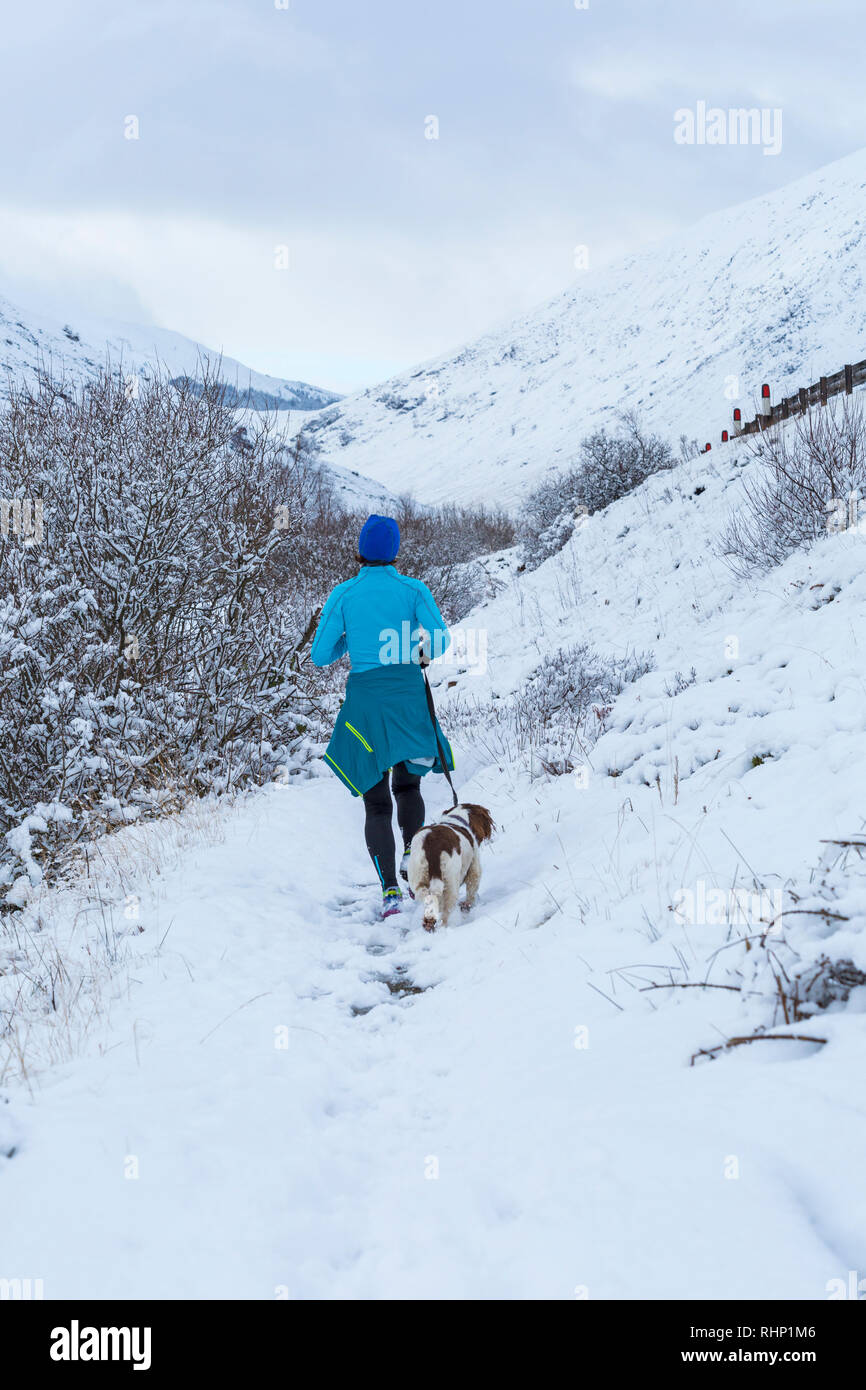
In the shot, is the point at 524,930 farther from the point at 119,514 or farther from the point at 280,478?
the point at 280,478

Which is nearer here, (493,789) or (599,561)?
(493,789)

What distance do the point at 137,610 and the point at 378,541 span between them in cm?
478

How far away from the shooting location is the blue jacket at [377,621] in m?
4.55

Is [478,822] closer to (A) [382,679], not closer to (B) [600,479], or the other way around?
(A) [382,679]

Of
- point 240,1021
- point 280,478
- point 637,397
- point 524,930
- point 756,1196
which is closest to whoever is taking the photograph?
point 756,1196

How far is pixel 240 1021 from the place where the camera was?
3.16 meters

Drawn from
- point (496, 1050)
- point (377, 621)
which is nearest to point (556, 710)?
point (377, 621)

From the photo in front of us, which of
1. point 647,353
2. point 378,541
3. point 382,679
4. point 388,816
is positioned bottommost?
point 388,816

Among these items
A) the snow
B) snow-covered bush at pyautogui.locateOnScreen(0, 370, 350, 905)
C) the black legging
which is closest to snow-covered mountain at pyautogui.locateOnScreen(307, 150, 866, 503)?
snow-covered bush at pyautogui.locateOnScreen(0, 370, 350, 905)

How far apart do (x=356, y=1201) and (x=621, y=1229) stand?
0.81 metres

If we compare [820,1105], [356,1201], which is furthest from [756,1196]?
[356,1201]

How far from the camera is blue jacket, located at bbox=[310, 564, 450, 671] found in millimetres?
4547

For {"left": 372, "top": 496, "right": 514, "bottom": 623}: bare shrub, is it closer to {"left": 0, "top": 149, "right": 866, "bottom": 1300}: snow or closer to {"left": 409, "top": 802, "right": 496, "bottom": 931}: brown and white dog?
{"left": 0, "top": 149, "right": 866, "bottom": 1300}: snow

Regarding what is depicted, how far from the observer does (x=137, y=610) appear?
841cm
